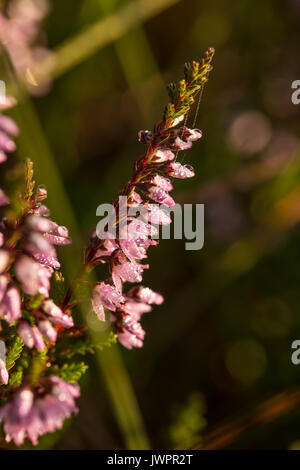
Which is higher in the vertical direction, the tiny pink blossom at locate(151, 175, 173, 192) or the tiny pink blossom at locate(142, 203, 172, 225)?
the tiny pink blossom at locate(151, 175, 173, 192)

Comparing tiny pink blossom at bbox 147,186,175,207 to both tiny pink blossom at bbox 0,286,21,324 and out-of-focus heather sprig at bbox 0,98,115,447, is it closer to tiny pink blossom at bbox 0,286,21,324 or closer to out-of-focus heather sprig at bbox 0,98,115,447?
out-of-focus heather sprig at bbox 0,98,115,447

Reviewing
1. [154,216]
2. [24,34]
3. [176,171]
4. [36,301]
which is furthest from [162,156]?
[24,34]

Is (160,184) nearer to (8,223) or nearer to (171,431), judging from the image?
(8,223)

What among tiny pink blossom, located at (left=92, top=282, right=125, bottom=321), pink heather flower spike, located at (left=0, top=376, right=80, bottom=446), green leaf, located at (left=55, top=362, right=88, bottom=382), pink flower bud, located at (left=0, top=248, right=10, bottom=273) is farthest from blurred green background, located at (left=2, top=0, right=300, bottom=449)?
pink flower bud, located at (left=0, top=248, right=10, bottom=273)

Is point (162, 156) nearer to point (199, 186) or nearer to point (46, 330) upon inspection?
point (46, 330)

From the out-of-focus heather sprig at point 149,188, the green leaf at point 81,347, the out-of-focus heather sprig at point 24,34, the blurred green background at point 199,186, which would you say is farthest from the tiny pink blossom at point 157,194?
the out-of-focus heather sprig at point 24,34

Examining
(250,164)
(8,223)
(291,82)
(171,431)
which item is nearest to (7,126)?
(8,223)
